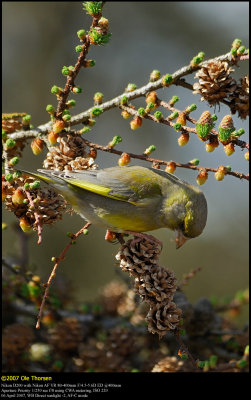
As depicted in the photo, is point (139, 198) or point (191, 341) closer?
point (139, 198)

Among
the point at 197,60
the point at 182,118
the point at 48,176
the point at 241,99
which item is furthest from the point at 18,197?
the point at 241,99

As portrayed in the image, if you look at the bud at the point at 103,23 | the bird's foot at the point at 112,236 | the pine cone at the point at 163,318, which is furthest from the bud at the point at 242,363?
the bud at the point at 103,23

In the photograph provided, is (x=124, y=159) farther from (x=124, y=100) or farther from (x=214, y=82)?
(x=214, y=82)

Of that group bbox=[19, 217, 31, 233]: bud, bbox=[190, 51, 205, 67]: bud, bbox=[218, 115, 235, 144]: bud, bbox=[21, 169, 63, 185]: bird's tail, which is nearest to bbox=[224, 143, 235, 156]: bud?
bbox=[218, 115, 235, 144]: bud

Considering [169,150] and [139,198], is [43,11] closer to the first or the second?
[169,150]

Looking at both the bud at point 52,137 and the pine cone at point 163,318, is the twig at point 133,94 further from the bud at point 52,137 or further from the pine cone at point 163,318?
the pine cone at point 163,318

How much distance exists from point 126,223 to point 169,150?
114 inches

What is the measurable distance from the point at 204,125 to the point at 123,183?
1.89 feet

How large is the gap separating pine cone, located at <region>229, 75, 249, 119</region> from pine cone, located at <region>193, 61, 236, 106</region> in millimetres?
28

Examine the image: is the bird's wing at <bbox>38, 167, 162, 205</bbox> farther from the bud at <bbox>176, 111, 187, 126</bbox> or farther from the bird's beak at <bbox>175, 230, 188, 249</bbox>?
the bud at <bbox>176, 111, 187, 126</bbox>

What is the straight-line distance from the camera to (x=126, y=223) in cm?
214

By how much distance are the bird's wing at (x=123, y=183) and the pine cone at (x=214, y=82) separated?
49 centimetres

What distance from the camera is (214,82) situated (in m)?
1.90

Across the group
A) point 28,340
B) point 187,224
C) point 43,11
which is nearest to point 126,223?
point 187,224
